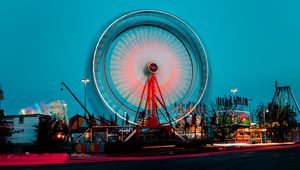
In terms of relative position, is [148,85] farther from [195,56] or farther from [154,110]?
[195,56]

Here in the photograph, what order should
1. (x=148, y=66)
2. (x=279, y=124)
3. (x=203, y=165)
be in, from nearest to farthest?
(x=203, y=165) < (x=148, y=66) < (x=279, y=124)

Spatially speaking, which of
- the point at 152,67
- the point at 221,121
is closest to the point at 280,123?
the point at 221,121

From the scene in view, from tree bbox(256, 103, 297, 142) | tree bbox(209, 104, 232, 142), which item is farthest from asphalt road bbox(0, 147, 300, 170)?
tree bbox(256, 103, 297, 142)

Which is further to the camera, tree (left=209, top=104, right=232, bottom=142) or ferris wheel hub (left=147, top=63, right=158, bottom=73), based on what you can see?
tree (left=209, top=104, right=232, bottom=142)

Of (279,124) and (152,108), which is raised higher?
(152,108)

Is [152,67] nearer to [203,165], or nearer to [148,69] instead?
[148,69]

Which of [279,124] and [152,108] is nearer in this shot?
[152,108]

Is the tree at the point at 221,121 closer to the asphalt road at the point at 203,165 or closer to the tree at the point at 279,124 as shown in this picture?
the tree at the point at 279,124

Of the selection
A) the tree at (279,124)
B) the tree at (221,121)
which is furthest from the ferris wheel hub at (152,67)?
the tree at (279,124)

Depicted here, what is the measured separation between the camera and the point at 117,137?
50.5 metres

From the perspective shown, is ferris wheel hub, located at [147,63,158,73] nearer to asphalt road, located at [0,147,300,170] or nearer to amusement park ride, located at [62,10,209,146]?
amusement park ride, located at [62,10,209,146]

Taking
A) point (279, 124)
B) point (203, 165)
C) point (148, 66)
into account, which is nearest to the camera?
point (203, 165)

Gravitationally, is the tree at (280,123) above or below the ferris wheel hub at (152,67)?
below

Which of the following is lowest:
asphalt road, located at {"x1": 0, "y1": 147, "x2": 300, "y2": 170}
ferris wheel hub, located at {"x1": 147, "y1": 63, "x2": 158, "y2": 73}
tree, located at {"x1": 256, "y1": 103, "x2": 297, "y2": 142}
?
asphalt road, located at {"x1": 0, "y1": 147, "x2": 300, "y2": 170}
